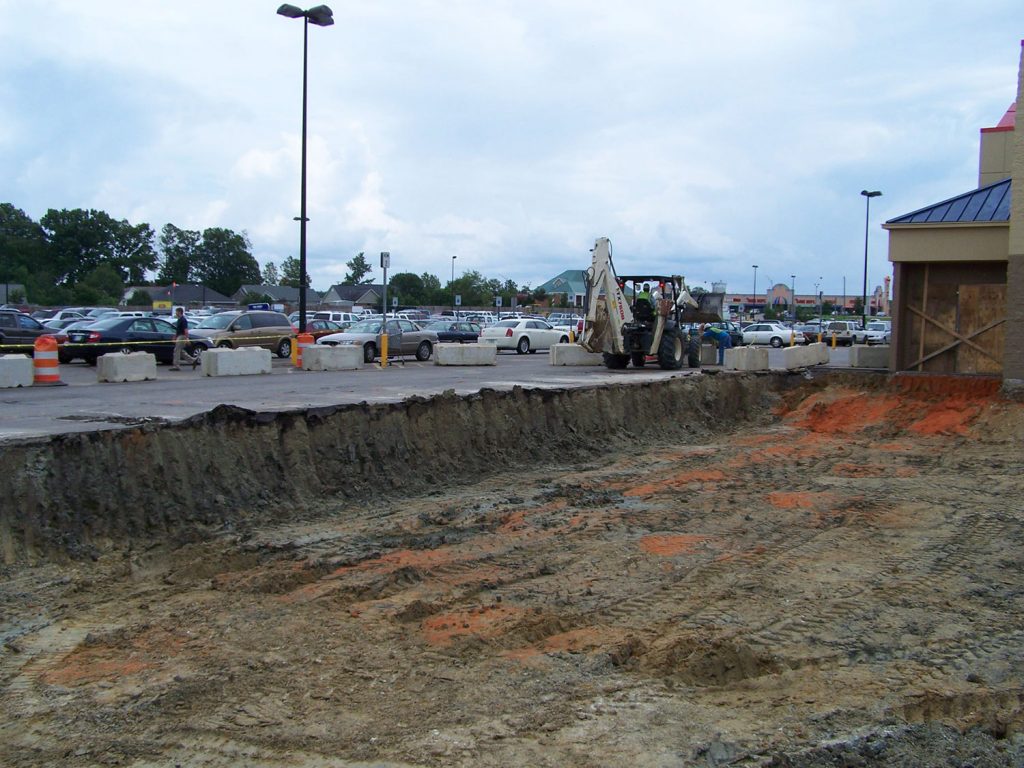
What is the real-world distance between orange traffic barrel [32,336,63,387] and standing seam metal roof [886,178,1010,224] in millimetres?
18078

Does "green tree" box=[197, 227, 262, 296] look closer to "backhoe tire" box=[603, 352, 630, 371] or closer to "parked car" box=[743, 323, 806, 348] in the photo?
"parked car" box=[743, 323, 806, 348]

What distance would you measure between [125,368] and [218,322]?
1003 cm

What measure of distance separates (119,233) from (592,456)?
115 m

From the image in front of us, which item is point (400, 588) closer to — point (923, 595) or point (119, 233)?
point (923, 595)

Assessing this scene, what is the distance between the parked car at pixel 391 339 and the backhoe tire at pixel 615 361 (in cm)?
716

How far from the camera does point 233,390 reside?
1861 cm

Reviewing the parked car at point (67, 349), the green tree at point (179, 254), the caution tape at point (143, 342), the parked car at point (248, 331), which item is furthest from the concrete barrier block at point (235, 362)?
the green tree at point (179, 254)

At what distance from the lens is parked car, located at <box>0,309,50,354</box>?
1080 inches

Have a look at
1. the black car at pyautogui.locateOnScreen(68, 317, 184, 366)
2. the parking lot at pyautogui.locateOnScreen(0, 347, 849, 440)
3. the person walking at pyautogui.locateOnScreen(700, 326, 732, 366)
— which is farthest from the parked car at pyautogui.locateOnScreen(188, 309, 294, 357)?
the person walking at pyautogui.locateOnScreen(700, 326, 732, 366)

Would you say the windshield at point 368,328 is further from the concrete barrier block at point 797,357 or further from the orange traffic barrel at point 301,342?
the concrete barrier block at point 797,357

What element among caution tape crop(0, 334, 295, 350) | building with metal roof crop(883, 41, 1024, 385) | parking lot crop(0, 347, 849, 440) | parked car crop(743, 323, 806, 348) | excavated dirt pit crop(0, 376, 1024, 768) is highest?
building with metal roof crop(883, 41, 1024, 385)

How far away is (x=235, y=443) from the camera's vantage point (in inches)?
459

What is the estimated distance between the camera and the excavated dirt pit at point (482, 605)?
530 cm

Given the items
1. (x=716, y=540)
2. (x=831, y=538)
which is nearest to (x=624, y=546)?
(x=716, y=540)
